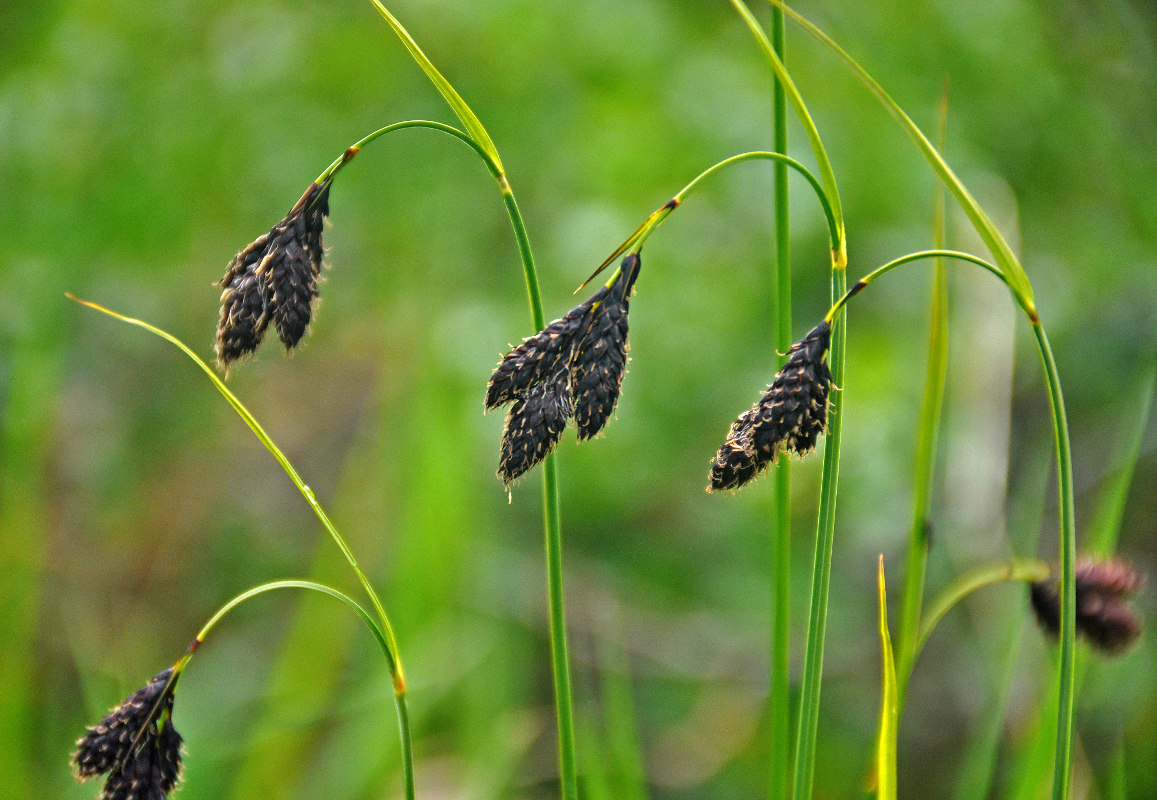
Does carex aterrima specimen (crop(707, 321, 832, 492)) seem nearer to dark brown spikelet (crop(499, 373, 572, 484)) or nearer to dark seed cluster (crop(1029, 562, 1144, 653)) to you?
dark brown spikelet (crop(499, 373, 572, 484))

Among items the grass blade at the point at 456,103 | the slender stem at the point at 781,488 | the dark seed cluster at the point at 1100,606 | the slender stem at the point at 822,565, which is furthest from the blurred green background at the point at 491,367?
the grass blade at the point at 456,103

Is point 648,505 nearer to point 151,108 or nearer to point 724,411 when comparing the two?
point 724,411

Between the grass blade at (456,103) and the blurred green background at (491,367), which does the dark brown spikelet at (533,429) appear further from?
the blurred green background at (491,367)

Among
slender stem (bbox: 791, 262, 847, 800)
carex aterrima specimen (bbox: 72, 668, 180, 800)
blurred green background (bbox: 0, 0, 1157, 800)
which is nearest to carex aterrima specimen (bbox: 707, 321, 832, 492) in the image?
slender stem (bbox: 791, 262, 847, 800)

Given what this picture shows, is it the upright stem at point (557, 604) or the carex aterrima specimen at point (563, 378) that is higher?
the carex aterrima specimen at point (563, 378)

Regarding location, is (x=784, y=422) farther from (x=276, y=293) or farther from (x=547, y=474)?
(x=276, y=293)
